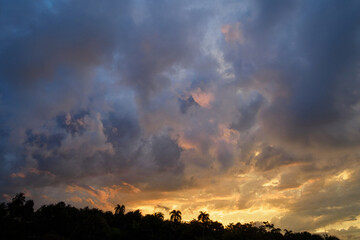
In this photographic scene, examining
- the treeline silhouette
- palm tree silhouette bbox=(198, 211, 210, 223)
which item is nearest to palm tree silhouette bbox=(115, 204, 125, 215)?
the treeline silhouette

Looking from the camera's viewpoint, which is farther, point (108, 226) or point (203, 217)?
point (203, 217)

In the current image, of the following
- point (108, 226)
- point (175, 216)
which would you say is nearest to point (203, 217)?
point (175, 216)

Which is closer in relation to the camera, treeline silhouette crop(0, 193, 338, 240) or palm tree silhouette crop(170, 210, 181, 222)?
treeline silhouette crop(0, 193, 338, 240)

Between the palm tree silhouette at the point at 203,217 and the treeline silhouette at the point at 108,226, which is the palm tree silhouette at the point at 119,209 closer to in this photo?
the treeline silhouette at the point at 108,226

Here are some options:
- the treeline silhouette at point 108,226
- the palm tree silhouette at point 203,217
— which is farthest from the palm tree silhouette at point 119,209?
the palm tree silhouette at point 203,217

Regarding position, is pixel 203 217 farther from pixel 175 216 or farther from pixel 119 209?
pixel 119 209

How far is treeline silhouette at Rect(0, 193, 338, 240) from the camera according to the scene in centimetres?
5697

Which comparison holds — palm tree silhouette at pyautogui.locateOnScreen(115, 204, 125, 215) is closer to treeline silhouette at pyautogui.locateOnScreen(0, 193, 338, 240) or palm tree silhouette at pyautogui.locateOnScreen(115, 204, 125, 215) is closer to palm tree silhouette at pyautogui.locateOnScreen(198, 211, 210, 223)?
treeline silhouette at pyautogui.locateOnScreen(0, 193, 338, 240)

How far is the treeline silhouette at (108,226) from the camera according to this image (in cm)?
5697

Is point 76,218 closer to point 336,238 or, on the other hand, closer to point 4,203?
point 4,203

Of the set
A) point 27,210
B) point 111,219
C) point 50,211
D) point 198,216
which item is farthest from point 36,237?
point 198,216

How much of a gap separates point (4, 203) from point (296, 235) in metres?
109

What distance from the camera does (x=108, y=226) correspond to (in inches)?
2402

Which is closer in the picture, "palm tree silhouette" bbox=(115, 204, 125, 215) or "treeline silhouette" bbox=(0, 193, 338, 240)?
"treeline silhouette" bbox=(0, 193, 338, 240)
